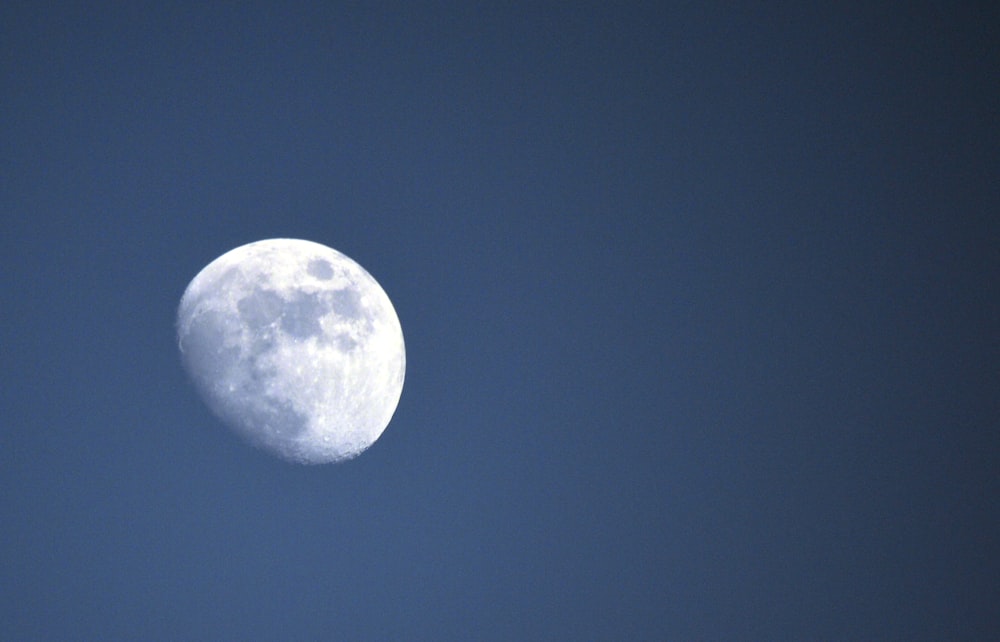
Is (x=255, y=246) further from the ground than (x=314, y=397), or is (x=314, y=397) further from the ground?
(x=255, y=246)

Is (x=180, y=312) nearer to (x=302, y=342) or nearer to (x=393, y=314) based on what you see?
(x=302, y=342)

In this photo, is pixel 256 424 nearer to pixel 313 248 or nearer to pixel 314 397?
pixel 314 397

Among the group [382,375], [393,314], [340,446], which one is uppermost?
[393,314]

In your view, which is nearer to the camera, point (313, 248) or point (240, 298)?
point (240, 298)

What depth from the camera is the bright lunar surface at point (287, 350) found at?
23.9ft

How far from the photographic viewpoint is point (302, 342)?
24.0 ft

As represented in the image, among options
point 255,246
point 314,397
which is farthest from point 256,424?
point 255,246

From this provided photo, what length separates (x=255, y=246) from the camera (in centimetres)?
792

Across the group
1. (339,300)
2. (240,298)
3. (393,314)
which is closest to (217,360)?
(240,298)

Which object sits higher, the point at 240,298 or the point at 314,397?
the point at 240,298

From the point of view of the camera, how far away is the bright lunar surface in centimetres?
729

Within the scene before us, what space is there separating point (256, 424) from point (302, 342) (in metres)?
Answer: 0.74

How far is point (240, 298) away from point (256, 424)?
976mm

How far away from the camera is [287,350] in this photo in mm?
7270
